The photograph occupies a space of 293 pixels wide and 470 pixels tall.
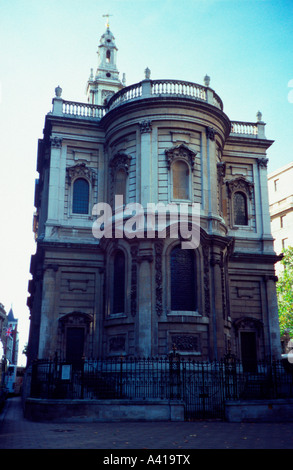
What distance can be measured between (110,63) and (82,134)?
28910 millimetres

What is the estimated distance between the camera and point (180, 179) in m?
28.1

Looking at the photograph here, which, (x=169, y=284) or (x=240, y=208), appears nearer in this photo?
(x=169, y=284)

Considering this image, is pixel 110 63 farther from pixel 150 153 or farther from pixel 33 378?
pixel 33 378

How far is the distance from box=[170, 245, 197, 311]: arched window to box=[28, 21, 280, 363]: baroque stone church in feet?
0.18

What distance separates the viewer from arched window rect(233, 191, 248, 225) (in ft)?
106

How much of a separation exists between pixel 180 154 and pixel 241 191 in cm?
649

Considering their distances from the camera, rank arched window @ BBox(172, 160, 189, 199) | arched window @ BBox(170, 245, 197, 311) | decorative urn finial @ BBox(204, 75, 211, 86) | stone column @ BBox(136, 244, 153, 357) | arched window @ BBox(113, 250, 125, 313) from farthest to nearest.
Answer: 1. decorative urn finial @ BBox(204, 75, 211, 86)
2. arched window @ BBox(172, 160, 189, 199)
3. arched window @ BBox(113, 250, 125, 313)
4. arched window @ BBox(170, 245, 197, 311)
5. stone column @ BBox(136, 244, 153, 357)

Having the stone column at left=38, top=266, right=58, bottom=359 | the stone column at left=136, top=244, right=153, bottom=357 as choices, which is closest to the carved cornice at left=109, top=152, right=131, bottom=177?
the stone column at left=136, top=244, right=153, bottom=357

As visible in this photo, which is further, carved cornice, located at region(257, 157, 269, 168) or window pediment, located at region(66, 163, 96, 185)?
carved cornice, located at region(257, 157, 269, 168)

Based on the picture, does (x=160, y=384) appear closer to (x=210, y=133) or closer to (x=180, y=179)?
(x=180, y=179)

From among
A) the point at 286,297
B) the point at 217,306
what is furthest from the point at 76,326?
the point at 286,297

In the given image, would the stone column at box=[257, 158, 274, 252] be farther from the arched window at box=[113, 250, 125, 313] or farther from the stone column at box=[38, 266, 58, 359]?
the stone column at box=[38, 266, 58, 359]

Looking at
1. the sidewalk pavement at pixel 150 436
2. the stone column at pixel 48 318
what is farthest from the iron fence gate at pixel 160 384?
the stone column at pixel 48 318
